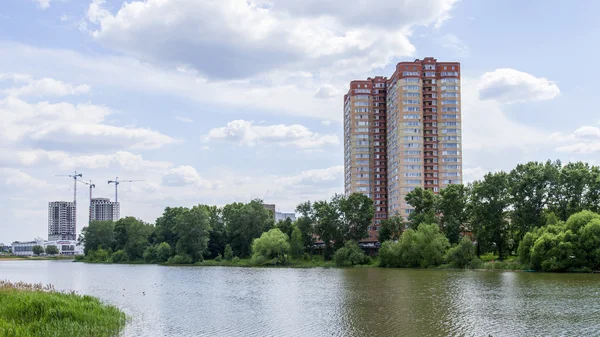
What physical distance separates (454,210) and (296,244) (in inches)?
1581

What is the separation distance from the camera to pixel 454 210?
126 meters

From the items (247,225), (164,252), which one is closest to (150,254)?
(164,252)

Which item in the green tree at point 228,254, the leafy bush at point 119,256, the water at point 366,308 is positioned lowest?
the leafy bush at point 119,256

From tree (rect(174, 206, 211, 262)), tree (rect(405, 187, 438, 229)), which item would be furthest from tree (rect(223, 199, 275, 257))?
tree (rect(405, 187, 438, 229))

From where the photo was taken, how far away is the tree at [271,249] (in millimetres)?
137625

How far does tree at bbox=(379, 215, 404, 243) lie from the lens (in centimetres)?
13838

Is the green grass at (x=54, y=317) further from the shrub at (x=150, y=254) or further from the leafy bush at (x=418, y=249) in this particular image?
the shrub at (x=150, y=254)

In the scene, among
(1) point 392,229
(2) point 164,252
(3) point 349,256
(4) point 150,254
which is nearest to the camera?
(3) point 349,256

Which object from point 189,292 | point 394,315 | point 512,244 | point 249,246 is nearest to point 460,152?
point 512,244

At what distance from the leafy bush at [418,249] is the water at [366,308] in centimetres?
3800

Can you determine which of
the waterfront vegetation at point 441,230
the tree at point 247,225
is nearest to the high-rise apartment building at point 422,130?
the waterfront vegetation at point 441,230

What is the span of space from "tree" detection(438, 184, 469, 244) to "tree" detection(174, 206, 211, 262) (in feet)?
218

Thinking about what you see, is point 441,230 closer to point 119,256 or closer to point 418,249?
point 418,249

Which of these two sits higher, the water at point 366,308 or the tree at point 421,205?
the tree at point 421,205
